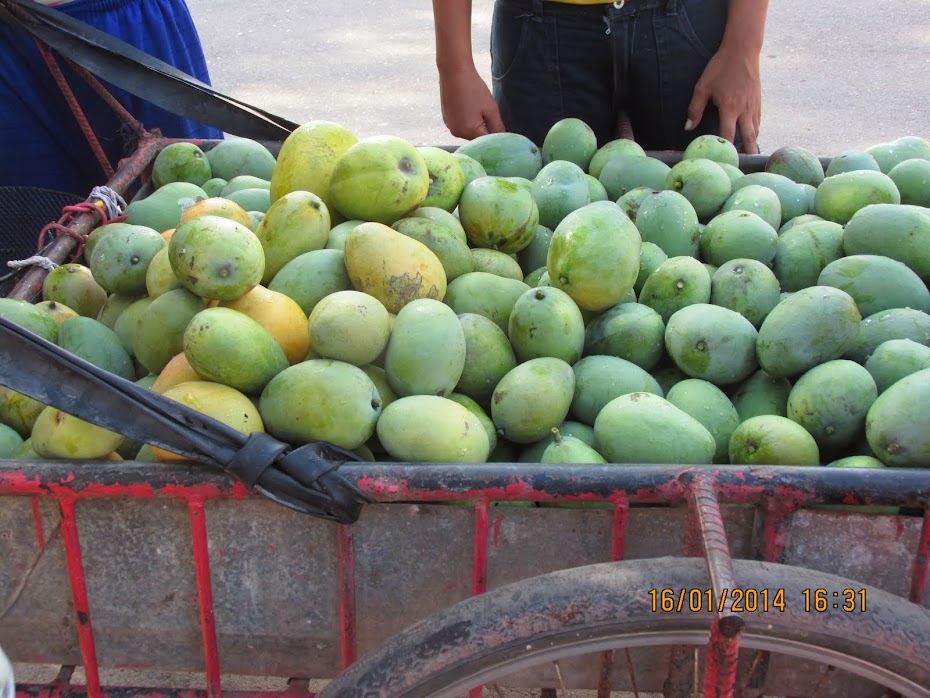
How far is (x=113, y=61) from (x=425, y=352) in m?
1.40

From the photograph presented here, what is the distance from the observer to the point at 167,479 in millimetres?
1290

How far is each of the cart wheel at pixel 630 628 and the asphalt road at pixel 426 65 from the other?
4.70 metres

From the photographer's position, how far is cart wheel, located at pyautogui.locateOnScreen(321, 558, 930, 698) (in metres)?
1.16

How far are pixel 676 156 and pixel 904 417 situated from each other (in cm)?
144

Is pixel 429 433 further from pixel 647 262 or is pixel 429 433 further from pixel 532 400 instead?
pixel 647 262

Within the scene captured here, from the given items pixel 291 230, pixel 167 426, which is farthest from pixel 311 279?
pixel 167 426

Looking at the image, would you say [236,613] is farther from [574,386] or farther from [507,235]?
[507,235]

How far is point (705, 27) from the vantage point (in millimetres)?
2908

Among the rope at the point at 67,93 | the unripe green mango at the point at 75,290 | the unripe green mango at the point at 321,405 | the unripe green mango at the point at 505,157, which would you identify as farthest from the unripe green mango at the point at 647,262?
the rope at the point at 67,93

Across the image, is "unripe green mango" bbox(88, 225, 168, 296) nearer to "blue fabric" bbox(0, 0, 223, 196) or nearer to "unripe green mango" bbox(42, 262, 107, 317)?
"unripe green mango" bbox(42, 262, 107, 317)

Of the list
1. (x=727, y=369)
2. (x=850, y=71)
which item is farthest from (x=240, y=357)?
(x=850, y=71)

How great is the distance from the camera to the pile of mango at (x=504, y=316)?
151 cm

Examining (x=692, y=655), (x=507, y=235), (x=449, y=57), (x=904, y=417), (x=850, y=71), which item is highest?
(x=850, y=71)

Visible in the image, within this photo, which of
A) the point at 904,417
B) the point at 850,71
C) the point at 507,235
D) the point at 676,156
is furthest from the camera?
the point at 850,71
